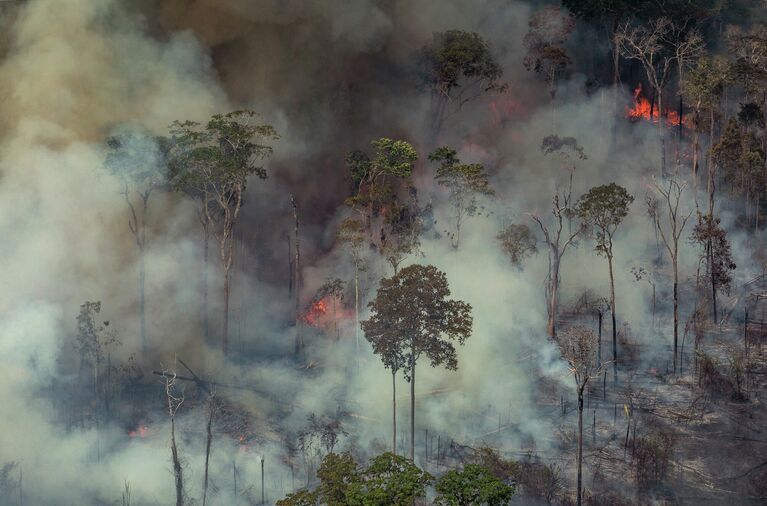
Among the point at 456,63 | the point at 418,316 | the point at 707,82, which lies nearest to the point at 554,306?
the point at 418,316

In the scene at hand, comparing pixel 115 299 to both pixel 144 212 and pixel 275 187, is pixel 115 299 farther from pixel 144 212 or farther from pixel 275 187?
pixel 275 187

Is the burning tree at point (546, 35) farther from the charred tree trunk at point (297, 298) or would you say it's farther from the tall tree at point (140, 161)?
the tall tree at point (140, 161)

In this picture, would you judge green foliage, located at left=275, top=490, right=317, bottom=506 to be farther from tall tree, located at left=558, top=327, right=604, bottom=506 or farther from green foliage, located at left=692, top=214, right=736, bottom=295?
green foliage, located at left=692, top=214, right=736, bottom=295

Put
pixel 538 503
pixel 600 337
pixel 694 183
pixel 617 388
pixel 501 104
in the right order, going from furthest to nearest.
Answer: pixel 501 104
pixel 694 183
pixel 600 337
pixel 617 388
pixel 538 503

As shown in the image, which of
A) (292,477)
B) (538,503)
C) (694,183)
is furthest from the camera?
(694,183)

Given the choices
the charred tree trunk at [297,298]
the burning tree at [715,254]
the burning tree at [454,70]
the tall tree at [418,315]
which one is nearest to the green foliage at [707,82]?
the burning tree at [715,254]

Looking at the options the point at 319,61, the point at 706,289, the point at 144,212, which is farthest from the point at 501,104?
the point at 144,212
